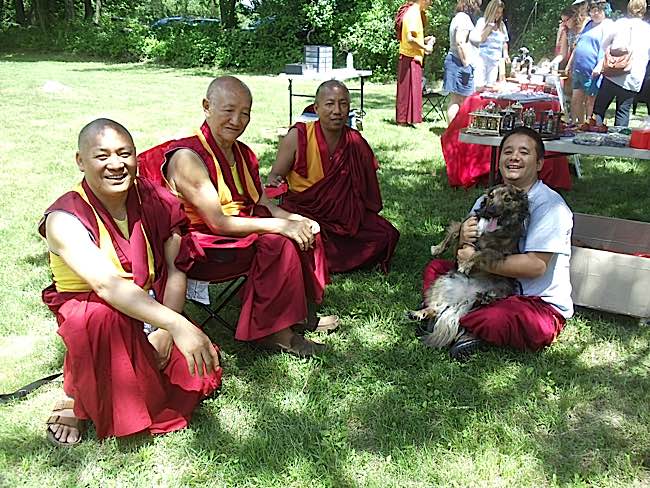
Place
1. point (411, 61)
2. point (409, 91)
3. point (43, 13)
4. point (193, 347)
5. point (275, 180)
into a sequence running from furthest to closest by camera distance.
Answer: point (43, 13), point (411, 61), point (409, 91), point (275, 180), point (193, 347)

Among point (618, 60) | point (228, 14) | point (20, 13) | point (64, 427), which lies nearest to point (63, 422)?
point (64, 427)

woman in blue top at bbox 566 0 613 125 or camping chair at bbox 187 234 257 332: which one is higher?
woman in blue top at bbox 566 0 613 125

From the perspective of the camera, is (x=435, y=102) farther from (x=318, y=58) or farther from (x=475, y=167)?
(x=475, y=167)

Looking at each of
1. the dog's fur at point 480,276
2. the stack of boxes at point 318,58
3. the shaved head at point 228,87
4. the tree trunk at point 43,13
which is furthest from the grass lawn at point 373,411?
the tree trunk at point 43,13

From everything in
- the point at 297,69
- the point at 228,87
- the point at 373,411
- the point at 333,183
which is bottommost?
the point at 373,411

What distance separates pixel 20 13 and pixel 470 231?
30.9 meters

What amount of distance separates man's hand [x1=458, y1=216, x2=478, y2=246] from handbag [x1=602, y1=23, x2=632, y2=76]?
4.86m

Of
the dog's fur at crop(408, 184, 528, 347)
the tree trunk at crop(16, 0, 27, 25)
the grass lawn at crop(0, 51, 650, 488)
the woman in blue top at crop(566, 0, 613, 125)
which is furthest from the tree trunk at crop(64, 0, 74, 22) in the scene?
the dog's fur at crop(408, 184, 528, 347)

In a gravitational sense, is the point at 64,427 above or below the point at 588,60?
below

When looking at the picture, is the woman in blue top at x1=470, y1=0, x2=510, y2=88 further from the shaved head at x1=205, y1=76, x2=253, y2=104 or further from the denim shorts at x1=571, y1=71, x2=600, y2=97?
the shaved head at x1=205, y1=76, x2=253, y2=104

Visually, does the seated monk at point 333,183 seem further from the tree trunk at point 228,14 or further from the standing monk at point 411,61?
the tree trunk at point 228,14

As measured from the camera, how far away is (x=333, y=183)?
431 centimetres

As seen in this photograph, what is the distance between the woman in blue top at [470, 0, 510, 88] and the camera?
8.03 metres

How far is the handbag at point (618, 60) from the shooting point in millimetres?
7031
